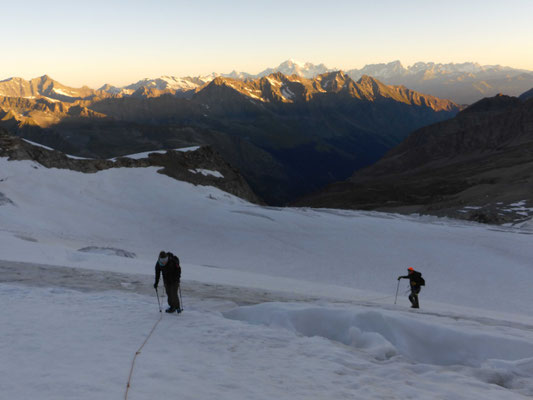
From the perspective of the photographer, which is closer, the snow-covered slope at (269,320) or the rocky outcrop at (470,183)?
the snow-covered slope at (269,320)

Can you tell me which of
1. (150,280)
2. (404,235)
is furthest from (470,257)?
(150,280)

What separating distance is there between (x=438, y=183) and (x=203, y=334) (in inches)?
4376

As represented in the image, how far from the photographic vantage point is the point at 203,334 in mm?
9508

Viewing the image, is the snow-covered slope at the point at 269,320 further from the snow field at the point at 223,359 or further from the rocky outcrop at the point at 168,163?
the rocky outcrop at the point at 168,163

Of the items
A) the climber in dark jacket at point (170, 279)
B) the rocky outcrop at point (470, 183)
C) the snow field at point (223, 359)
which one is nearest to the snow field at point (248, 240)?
the climber in dark jacket at point (170, 279)

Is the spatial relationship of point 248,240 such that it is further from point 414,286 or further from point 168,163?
point 168,163

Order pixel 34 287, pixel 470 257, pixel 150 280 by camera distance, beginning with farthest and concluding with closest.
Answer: pixel 470 257 < pixel 150 280 < pixel 34 287

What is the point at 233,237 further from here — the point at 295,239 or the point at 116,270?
the point at 116,270

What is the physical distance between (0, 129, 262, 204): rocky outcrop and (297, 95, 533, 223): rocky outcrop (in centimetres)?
3904

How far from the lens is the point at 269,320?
11.0 meters

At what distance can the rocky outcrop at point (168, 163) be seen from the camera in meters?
43.7

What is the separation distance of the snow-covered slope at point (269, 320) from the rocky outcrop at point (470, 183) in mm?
37764

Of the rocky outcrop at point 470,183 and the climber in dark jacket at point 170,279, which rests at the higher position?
the rocky outcrop at point 470,183

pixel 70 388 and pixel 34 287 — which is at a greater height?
pixel 70 388
